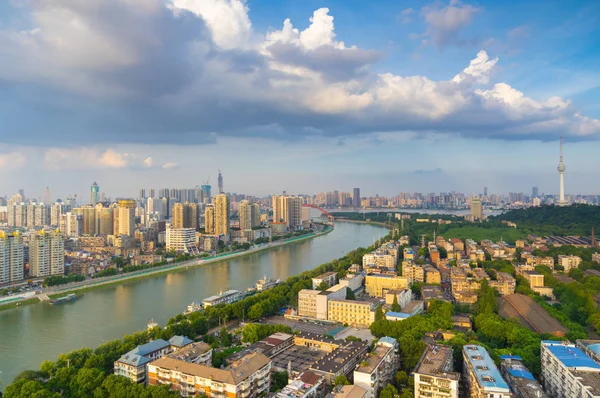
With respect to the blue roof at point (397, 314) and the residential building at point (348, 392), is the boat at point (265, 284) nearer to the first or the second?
the blue roof at point (397, 314)

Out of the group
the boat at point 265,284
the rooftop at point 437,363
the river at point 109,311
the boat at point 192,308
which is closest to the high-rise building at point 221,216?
the river at point 109,311

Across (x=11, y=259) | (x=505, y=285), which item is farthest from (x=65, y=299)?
(x=505, y=285)

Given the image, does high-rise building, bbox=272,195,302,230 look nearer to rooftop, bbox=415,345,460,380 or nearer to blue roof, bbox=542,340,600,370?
rooftop, bbox=415,345,460,380

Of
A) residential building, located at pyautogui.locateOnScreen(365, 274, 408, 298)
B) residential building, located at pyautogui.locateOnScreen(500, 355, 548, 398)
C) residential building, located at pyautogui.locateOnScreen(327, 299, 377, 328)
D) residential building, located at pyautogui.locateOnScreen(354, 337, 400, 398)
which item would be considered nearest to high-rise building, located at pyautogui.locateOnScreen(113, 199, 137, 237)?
residential building, located at pyautogui.locateOnScreen(365, 274, 408, 298)

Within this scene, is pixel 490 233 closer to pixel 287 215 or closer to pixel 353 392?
pixel 287 215

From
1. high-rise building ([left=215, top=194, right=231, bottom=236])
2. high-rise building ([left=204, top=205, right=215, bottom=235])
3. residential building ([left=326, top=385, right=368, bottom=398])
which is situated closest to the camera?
residential building ([left=326, top=385, right=368, bottom=398])

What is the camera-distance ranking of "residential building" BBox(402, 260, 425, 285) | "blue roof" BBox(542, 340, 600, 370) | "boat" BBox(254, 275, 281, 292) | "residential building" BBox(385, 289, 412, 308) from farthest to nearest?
"residential building" BBox(402, 260, 425, 285) < "boat" BBox(254, 275, 281, 292) < "residential building" BBox(385, 289, 412, 308) < "blue roof" BBox(542, 340, 600, 370)

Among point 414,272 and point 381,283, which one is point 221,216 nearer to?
point 414,272
